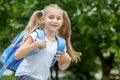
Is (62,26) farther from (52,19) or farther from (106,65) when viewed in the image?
(106,65)

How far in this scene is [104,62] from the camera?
16.7 m

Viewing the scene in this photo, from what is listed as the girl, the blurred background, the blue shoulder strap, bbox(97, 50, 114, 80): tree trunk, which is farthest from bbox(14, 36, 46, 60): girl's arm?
bbox(97, 50, 114, 80): tree trunk

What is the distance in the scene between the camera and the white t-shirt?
12.7 ft

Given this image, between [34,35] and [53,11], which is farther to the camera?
[53,11]

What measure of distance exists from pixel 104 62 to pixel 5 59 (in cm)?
1301

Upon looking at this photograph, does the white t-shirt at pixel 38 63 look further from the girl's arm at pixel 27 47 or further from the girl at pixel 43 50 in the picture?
the girl's arm at pixel 27 47

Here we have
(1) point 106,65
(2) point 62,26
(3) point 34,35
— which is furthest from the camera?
(1) point 106,65

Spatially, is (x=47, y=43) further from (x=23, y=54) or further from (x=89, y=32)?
(x=89, y=32)

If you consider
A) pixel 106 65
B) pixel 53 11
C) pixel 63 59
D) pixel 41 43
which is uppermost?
pixel 53 11

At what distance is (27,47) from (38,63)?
26 cm

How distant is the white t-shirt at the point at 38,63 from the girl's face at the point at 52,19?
0.44 feet

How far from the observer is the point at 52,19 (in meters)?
3.93

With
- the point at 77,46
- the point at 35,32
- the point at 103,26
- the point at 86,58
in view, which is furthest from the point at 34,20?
the point at 86,58

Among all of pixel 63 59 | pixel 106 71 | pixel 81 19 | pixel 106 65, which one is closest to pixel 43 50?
pixel 63 59
